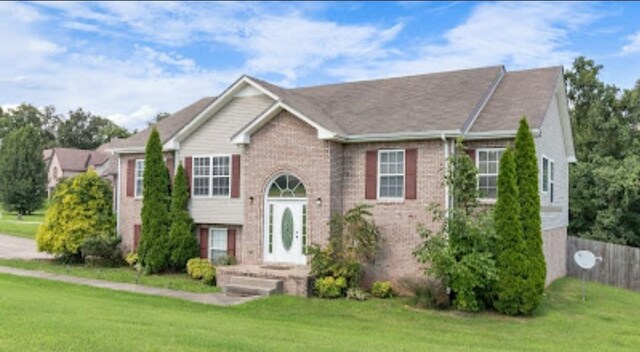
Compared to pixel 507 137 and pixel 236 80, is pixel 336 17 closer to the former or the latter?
pixel 236 80

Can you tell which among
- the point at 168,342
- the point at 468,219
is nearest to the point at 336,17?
the point at 468,219

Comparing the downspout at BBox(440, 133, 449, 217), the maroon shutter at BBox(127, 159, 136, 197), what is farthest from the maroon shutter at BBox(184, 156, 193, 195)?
the downspout at BBox(440, 133, 449, 217)

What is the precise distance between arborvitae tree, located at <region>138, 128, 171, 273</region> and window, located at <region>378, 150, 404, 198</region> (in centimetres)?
819

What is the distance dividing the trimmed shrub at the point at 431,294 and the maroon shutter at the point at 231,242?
23.4 feet

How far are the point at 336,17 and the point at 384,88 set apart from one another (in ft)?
13.0

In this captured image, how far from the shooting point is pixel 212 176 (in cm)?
1975

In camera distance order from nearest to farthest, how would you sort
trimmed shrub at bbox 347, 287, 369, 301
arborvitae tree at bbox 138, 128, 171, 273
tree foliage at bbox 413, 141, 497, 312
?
tree foliage at bbox 413, 141, 497, 312 < trimmed shrub at bbox 347, 287, 369, 301 < arborvitae tree at bbox 138, 128, 171, 273

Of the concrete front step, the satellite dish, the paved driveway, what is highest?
the satellite dish

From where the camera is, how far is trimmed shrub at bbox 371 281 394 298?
15.7 m

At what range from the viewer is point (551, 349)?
10461 millimetres

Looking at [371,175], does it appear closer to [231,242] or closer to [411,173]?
[411,173]

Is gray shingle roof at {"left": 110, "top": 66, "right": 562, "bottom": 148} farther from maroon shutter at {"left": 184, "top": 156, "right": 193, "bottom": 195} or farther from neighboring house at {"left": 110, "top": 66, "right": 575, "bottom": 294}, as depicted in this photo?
maroon shutter at {"left": 184, "top": 156, "right": 193, "bottom": 195}

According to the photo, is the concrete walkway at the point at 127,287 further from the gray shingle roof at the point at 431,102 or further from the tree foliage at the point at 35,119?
the tree foliage at the point at 35,119

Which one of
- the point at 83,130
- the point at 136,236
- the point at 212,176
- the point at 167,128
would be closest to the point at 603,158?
the point at 212,176
